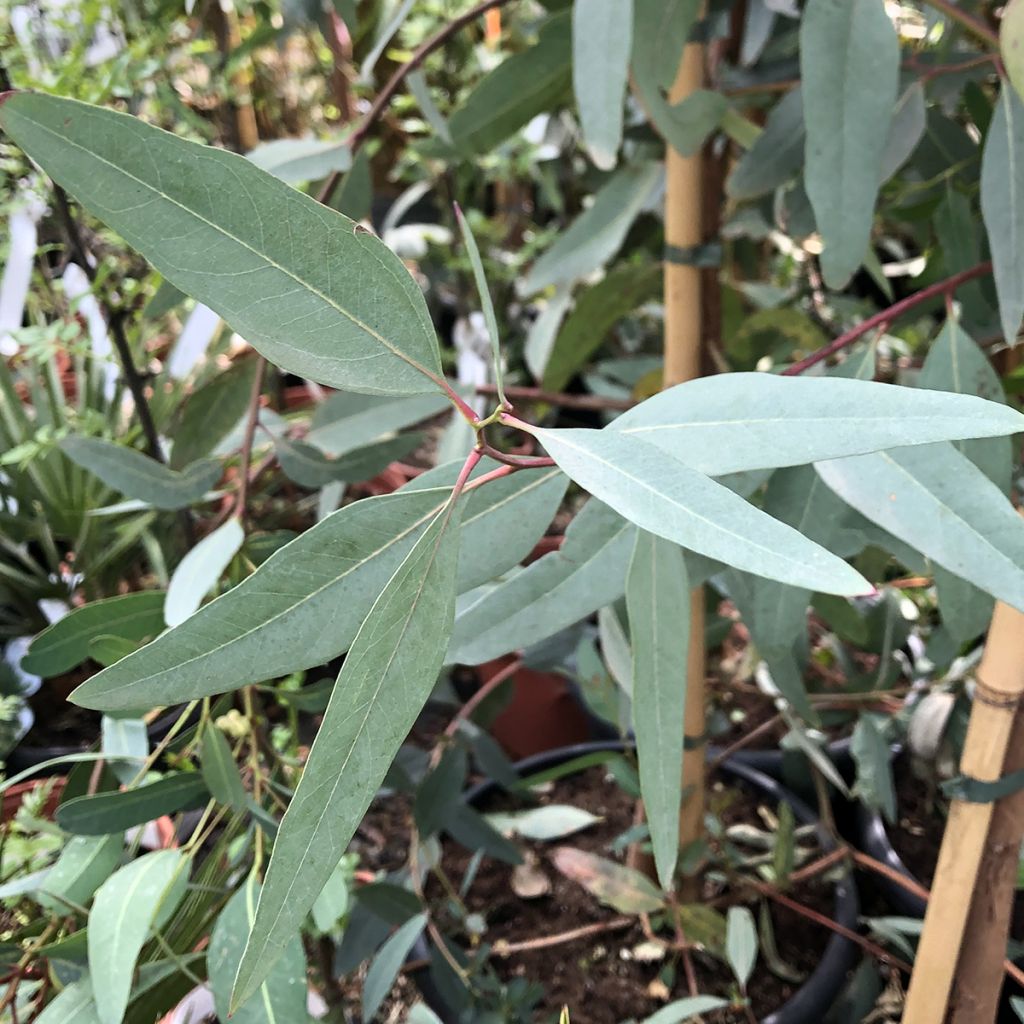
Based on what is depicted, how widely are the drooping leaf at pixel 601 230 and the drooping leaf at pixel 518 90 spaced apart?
79 millimetres

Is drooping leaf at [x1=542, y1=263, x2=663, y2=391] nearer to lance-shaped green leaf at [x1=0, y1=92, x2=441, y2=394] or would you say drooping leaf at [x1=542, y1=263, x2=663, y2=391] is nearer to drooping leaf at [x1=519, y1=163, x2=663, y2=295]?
drooping leaf at [x1=519, y1=163, x2=663, y2=295]

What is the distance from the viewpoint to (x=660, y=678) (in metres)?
0.35

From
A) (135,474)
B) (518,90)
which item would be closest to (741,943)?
(135,474)

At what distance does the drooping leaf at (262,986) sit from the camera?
17.0 inches

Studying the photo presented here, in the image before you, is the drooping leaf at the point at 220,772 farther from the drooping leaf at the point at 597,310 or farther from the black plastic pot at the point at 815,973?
the drooping leaf at the point at 597,310

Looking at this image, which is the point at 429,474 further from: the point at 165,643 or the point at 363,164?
the point at 363,164

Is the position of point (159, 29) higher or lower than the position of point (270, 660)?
higher

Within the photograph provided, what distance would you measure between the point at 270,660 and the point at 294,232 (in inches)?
5.4

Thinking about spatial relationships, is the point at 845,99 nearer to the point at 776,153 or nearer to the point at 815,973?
the point at 776,153

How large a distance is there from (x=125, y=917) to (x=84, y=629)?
0.52ft

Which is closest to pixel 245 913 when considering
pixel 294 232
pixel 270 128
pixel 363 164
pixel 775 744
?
pixel 294 232

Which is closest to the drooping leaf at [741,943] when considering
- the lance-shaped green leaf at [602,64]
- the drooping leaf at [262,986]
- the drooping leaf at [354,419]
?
the drooping leaf at [262,986]

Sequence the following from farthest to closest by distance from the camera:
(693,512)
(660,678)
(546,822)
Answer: (546,822)
(660,678)
(693,512)

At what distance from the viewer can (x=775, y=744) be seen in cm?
103
